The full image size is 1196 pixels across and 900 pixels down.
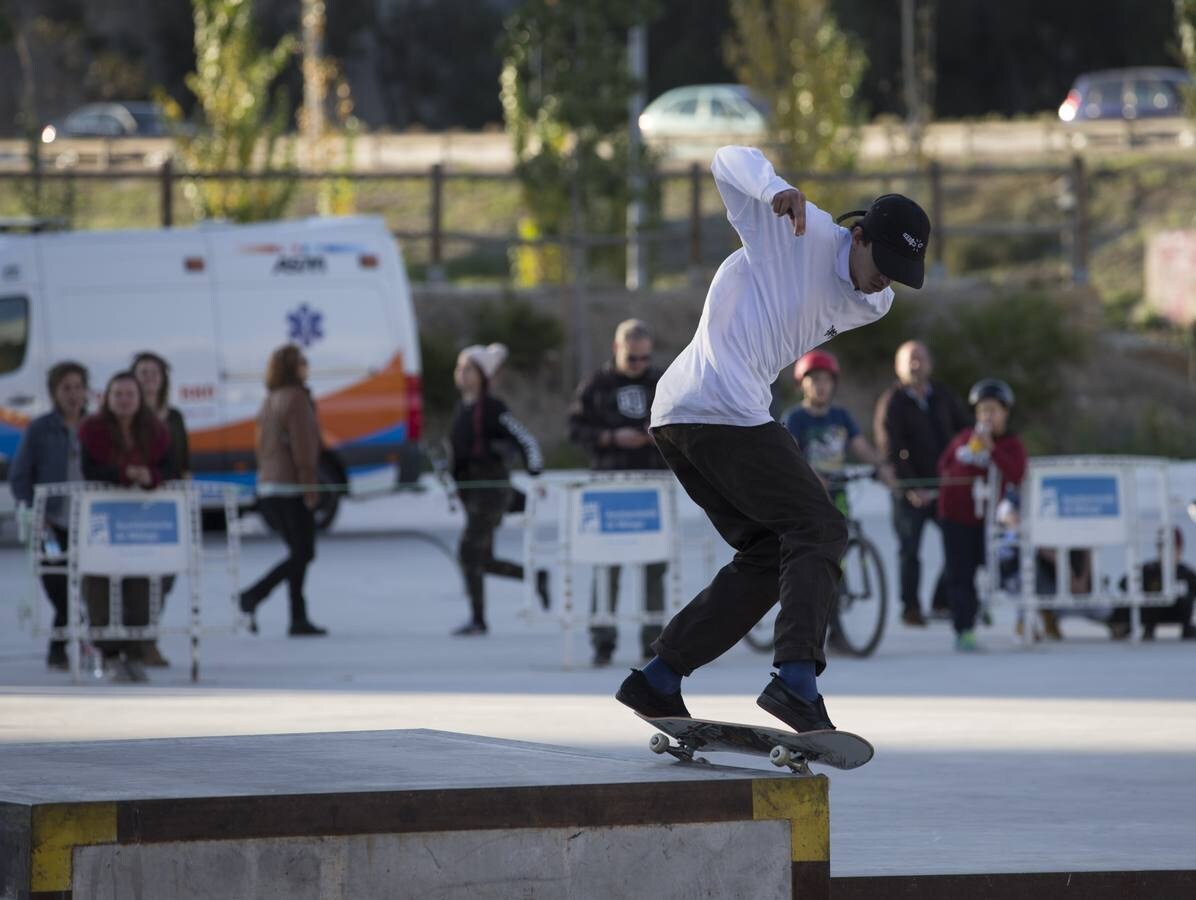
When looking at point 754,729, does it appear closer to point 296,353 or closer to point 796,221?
point 796,221

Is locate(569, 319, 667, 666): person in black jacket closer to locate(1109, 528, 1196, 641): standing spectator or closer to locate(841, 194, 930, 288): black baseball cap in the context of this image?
locate(1109, 528, 1196, 641): standing spectator

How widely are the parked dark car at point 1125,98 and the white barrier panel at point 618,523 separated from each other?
121 feet

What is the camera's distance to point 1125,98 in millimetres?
47000

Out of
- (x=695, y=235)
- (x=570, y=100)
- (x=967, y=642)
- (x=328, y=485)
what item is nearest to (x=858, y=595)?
(x=967, y=642)

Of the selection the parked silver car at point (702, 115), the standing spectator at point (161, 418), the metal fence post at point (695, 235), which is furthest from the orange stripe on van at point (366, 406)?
→ the parked silver car at point (702, 115)

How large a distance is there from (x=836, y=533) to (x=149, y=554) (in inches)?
245

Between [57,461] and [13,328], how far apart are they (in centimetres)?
670

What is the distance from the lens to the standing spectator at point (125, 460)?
11.4 metres

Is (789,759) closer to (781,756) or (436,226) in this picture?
(781,756)

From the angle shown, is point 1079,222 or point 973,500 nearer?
point 973,500

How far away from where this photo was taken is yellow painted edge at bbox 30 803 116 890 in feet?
16.0

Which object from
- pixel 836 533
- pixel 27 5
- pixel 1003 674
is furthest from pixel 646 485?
pixel 27 5

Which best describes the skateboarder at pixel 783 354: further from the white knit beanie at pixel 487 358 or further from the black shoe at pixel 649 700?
the white knit beanie at pixel 487 358

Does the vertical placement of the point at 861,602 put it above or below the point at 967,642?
above
